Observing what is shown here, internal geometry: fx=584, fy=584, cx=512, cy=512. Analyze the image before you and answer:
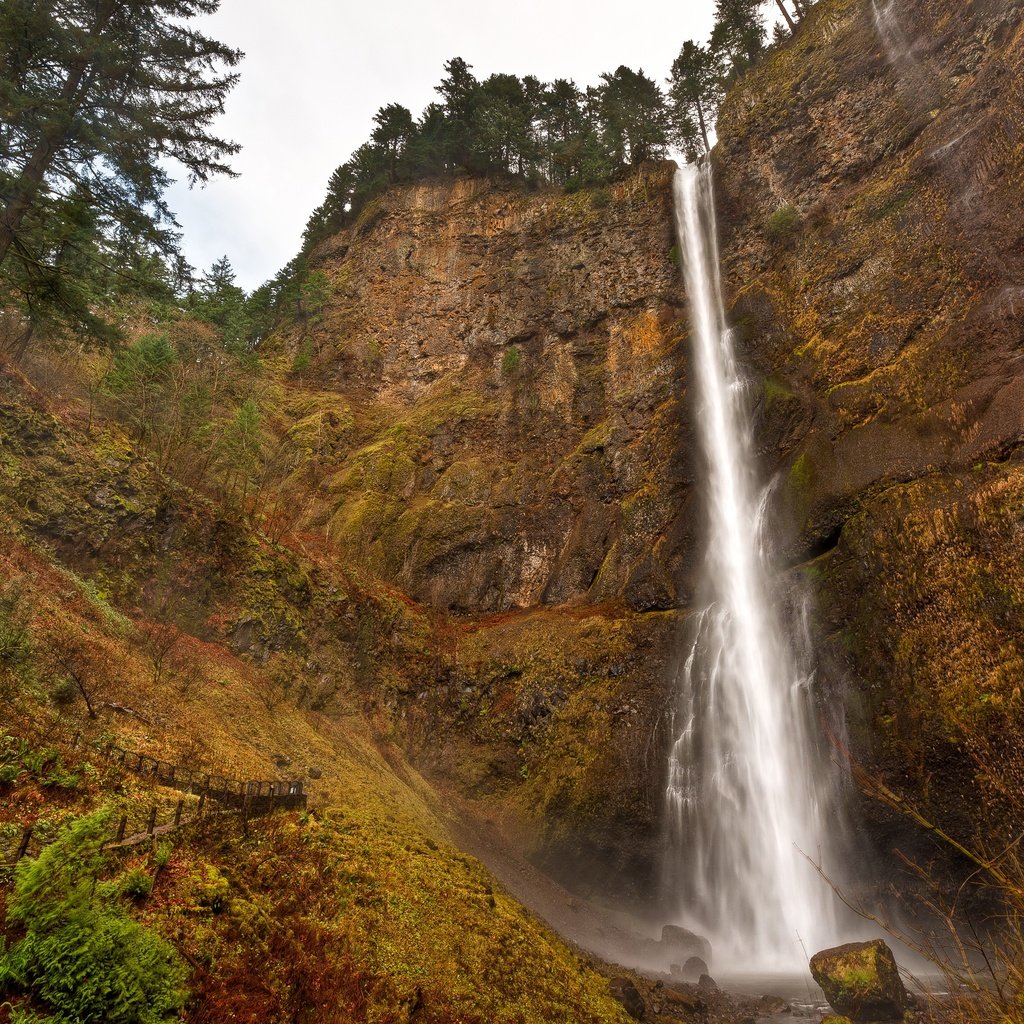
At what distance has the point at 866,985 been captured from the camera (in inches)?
379

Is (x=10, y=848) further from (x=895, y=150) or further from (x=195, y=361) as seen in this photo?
(x=895, y=150)

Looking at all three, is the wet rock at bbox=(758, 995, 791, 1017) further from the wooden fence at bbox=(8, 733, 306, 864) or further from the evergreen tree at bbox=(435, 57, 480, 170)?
the evergreen tree at bbox=(435, 57, 480, 170)

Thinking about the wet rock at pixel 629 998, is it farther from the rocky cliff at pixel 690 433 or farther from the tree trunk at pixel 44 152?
the tree trunk at pixel 44 152

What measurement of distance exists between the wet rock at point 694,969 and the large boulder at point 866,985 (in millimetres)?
3374

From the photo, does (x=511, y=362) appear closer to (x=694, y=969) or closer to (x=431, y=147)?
(x=431, y=147)

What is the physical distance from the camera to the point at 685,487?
2281cm

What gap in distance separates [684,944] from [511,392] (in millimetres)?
23787

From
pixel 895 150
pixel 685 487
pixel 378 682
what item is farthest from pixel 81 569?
pixel 895 150

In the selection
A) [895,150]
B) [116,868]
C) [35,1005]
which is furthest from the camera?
[895,150]

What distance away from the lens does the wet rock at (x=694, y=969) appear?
12.6 metres

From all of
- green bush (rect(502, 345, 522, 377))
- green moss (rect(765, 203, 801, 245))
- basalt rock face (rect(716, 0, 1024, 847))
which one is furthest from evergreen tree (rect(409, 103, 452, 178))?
green moss (rect(765, 203, 801, 245))

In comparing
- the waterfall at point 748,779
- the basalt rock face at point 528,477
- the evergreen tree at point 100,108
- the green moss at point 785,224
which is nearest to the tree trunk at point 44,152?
the evergreen tree at point 100,108

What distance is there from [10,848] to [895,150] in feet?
101

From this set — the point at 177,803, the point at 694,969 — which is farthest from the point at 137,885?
the point at 694,969
